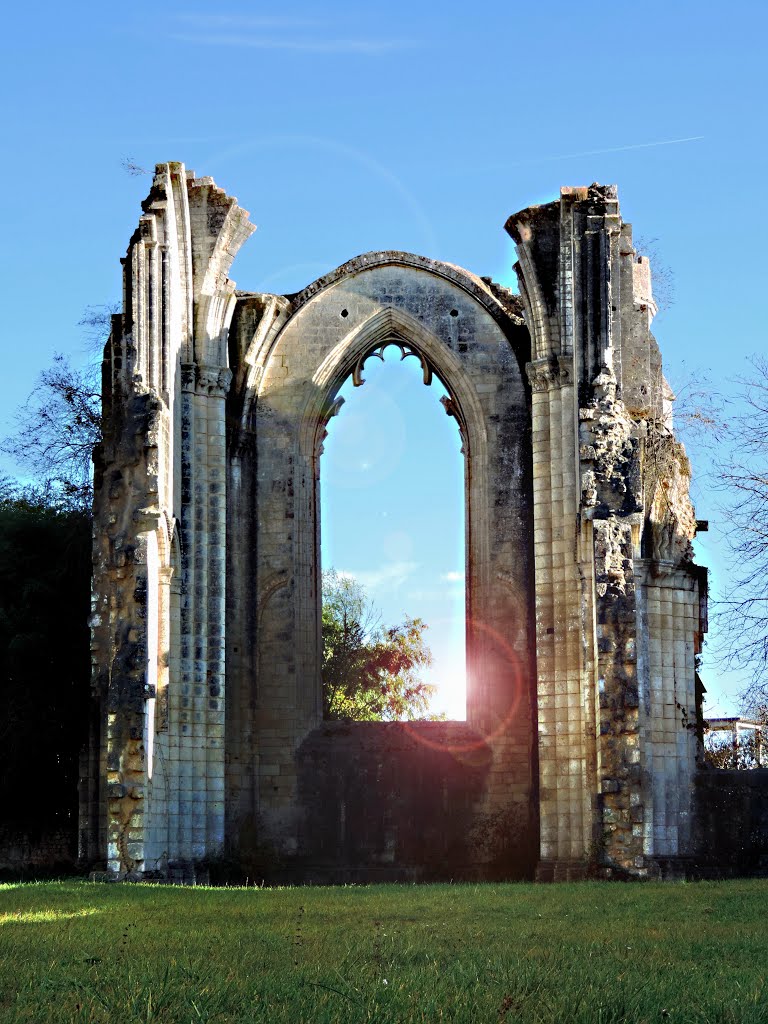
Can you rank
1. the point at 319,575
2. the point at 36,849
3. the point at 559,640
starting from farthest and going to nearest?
the point at 36,849
the point at 319,575
the point at 559,640

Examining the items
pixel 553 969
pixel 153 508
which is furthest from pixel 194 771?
pixel 553 969

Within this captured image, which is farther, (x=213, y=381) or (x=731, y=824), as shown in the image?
(x=213, y=381)

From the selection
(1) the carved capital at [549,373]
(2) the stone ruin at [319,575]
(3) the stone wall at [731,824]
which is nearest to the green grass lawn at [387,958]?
(2) the stone ruin at [319,575]

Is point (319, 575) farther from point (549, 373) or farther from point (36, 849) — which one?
point (36, 849)

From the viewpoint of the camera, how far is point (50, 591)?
72.5 feet

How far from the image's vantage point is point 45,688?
22.0 metres

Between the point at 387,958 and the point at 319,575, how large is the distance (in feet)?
40.8

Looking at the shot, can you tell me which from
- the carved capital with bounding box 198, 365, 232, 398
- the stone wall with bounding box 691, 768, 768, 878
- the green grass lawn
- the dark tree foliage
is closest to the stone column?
the stone wall with bounding box 691, 768, 768, 878

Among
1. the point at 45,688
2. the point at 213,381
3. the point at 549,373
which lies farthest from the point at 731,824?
the point at 45,688

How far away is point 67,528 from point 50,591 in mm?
1269

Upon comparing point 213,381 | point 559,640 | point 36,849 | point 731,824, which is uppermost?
point 213,381

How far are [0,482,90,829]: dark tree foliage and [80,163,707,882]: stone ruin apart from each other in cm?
270

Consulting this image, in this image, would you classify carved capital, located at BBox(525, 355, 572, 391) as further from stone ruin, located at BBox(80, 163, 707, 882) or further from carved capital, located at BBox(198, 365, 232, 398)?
carved capital, located at BBox(198, 365, 232, 398)

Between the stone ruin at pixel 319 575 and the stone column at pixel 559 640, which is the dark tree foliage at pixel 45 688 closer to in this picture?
the stone ruin at pixel 319 575
